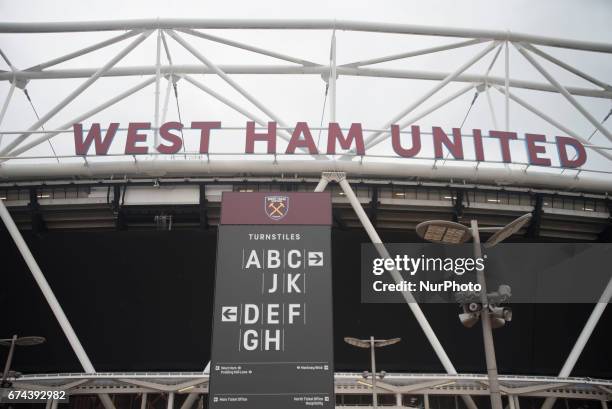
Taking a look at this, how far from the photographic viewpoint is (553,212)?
2445cm

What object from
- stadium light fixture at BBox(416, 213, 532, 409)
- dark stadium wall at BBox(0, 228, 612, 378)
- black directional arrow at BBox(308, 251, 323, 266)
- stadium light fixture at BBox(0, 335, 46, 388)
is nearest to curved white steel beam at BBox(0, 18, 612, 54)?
dark stadium wall at BBox(0, 228, 612, 378)

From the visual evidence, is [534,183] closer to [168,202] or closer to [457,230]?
[457,230]

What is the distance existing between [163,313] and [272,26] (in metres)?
14.2

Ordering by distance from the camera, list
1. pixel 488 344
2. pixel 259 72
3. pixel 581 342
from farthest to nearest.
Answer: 1. pixel 259 72
2. pixel 581 342
3. pixel 488 344

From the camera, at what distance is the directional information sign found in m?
9.23

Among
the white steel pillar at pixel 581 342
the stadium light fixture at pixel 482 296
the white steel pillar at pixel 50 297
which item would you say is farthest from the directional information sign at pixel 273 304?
the white steel pillar at pixel 581 342

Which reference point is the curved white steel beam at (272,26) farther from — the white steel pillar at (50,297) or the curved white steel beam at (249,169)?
the white steel pillar at (50,297)

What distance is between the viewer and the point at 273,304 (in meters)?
10.1

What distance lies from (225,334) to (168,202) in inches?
597

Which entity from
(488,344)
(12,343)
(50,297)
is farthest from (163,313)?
Result: (488,344)

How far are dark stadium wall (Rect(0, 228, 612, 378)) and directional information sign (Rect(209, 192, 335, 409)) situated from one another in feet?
50.8

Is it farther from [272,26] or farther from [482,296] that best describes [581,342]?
[272,26]

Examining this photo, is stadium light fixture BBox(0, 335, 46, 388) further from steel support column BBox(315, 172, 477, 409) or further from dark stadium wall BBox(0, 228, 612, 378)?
steel support column BBox(315, 172, 477, 409)

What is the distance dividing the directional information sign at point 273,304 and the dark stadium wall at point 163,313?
15.5 metres
